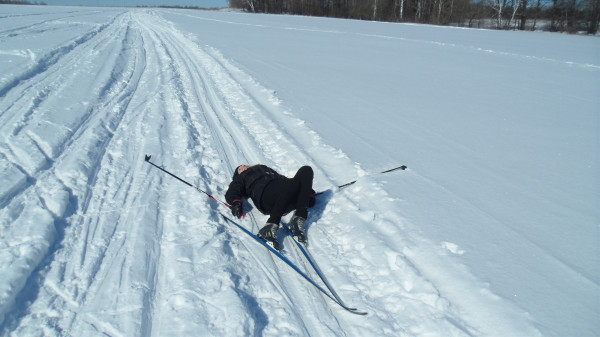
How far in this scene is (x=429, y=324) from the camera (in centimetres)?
247

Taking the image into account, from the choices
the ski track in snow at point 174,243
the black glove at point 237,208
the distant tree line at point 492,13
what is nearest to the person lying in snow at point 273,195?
the black glove at point 237,208

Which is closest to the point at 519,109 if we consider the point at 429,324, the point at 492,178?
the point at 492,178

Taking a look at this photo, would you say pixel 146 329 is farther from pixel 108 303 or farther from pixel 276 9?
pixel 276 9

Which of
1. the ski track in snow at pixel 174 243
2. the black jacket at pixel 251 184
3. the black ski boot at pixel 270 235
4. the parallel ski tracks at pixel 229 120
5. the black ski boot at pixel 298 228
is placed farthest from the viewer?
the black jacket at pixel 251 184

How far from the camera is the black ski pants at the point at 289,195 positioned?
3.46 metres

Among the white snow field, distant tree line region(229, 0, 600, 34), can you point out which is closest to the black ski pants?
the white snow field

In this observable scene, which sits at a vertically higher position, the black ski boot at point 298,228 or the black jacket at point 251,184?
the black jacket at point 251,184

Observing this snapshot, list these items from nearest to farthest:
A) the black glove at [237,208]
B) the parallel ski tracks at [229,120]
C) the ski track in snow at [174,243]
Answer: the ski track in snow at [174,243]
the parallel ski tracks at [229,120]
the black glove at [237,208]

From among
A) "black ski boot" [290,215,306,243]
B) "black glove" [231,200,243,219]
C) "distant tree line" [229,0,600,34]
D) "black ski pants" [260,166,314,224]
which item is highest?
"distant tree line" [229,0,600,34]

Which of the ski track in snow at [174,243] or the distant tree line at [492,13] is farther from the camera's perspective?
the distant tree line at [492,13]

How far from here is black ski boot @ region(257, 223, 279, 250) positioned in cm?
319

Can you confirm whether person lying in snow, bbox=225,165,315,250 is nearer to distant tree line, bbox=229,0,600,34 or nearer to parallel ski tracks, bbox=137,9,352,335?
parallel ski tracks, bbox=137,9,352,335

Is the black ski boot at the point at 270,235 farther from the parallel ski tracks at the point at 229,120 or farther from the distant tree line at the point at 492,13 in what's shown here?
the distant tree line at the point at 492,13

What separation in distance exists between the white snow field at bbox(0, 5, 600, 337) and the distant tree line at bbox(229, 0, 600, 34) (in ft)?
97.1
